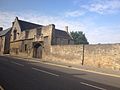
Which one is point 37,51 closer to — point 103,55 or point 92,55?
point 92,55

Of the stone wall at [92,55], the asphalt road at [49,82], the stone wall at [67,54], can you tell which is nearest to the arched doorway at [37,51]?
the stone wall at [67,54]

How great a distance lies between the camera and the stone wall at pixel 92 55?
72.1 feet

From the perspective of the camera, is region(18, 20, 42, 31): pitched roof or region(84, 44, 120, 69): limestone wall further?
region(18, 20, 42, 31): pitched roof

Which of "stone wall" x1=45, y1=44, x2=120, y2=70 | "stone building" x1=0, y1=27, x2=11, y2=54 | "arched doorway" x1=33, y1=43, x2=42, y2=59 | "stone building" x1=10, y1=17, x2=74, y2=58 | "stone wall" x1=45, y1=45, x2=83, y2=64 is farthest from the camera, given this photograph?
"stone building" x1=0, y1=27, x2=11, y2=54

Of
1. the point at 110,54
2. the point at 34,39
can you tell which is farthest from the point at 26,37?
the point at 110,54

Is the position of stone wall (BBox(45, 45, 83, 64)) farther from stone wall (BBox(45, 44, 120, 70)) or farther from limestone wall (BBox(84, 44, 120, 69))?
limestone wall (BBox(84, 44, 120, 69))

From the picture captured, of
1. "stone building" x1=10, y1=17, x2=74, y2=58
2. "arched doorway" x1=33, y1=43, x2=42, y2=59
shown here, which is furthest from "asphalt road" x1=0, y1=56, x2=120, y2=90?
"arched doorway" x1=33, y1=43, x2=42, y2=59

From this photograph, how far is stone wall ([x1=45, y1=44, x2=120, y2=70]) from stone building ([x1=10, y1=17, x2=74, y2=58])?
11.6 ft

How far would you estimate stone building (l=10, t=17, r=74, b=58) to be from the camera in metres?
35.4

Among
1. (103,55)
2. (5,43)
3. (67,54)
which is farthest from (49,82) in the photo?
(5,43)

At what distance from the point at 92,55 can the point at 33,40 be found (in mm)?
18749

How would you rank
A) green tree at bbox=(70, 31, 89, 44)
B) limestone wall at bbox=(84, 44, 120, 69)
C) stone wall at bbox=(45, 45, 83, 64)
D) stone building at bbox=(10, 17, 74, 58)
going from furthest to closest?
green tree at bbox=(70, 31, 89, 44)
stone building at bbox=(10, 17, 74, 58)
stone wall at bbox=(45, 45, 83, 64)
limestone wall at bbox=(84, 44, 120, 69)

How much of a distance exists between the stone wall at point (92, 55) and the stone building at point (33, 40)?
3.53 meters

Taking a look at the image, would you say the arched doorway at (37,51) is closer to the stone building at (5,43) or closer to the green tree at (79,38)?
the stone building at (5,43)
